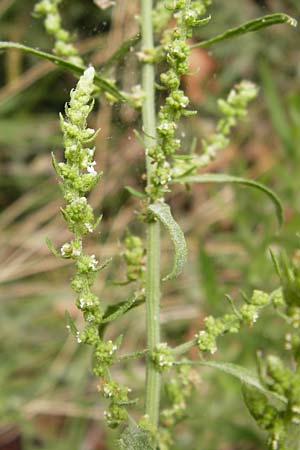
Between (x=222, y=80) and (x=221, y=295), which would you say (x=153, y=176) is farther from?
(x=222, y=80)

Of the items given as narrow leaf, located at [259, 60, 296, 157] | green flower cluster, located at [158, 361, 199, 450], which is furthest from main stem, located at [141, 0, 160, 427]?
narrow leaf, located at [259, 60, 296, 157]

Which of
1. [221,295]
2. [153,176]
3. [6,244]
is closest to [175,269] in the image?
[153,176]

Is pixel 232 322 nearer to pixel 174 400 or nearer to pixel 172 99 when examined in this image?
pixel 174 400

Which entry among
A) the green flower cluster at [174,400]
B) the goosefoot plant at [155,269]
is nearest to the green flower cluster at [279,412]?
the goosefoot plant at [155,269]

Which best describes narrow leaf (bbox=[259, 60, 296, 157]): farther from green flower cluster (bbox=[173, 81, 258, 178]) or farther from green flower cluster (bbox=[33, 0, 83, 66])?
green flower cluster (bbox=[33, 0, 83, 66])

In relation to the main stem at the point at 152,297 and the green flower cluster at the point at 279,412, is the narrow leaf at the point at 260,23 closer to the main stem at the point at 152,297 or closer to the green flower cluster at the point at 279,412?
the main stem at the point at 152,297

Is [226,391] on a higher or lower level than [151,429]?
higher

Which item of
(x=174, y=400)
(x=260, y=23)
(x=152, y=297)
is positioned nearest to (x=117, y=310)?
(x=152, y=297)
